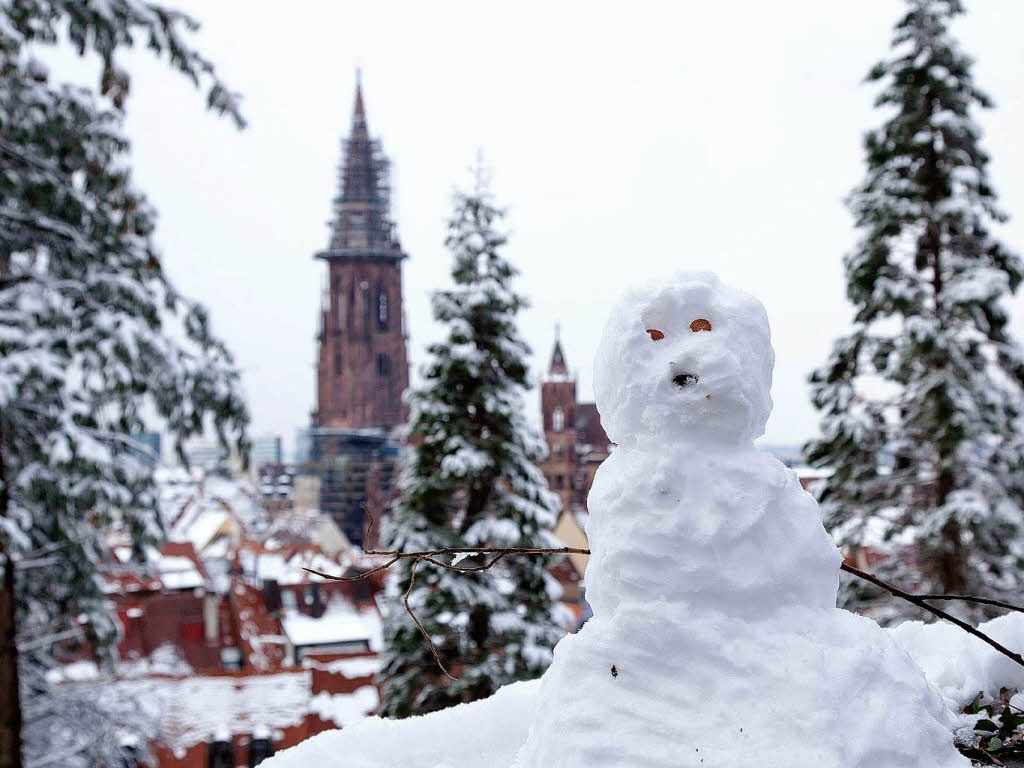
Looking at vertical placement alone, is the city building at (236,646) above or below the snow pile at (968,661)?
below

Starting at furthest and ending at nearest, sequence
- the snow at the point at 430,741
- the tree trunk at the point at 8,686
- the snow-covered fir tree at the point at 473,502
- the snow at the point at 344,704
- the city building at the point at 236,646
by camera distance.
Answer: the snow at the point at 344,704 < the city building at the point at 236,646 < the snow-covered fir tree at the point at 473,502 < the tree trunk at the point at 8,686 < the snow at the point at 430,741

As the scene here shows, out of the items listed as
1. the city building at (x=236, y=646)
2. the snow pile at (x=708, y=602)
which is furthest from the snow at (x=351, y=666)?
the snow pile at (x=708, y=602)

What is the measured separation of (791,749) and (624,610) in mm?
375

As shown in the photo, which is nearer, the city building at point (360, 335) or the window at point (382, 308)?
the city building at point (360, 335)

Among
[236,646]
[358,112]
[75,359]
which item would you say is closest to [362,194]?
[358,112]

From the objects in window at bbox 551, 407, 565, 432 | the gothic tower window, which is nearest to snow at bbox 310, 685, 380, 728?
window at bbox 551, 407, 565, 432

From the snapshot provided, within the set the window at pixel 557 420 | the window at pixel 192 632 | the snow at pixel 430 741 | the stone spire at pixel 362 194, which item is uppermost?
the stone spire at pixel 362 194

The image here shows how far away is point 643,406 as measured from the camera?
5.94 ft

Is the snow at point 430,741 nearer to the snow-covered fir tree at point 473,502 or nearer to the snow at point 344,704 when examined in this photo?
the snow-covered fir tree at point 473,502

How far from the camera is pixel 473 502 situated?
930 cm

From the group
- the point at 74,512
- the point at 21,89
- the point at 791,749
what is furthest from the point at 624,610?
the point at 21,89

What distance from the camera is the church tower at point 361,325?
71.6 metres

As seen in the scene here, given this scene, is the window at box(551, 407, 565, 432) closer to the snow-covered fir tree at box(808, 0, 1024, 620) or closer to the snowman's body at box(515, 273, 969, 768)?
the snow-covered fir tree at box(808, 0, 1024, 620)

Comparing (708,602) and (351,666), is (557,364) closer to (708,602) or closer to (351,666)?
(351,666)
